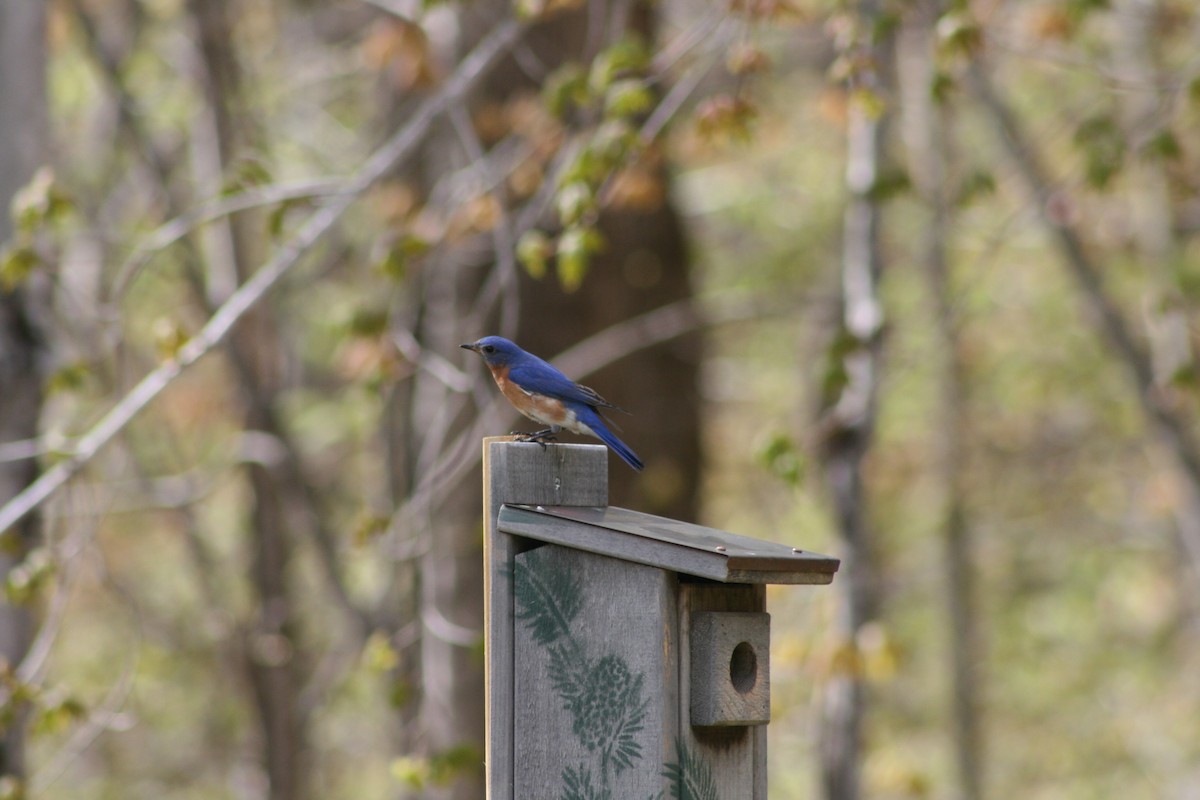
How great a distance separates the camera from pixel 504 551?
2.89 m

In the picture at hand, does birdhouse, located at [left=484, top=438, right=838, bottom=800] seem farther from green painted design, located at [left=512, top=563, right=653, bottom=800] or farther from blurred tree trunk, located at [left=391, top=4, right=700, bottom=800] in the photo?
blurred tree trunk, located at [left=391, top=4, right=700, bottom=800]

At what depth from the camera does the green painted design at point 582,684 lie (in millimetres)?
2758

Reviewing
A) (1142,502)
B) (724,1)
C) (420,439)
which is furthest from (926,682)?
(724,1)

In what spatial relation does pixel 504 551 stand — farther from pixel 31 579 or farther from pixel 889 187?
pixel 889 187

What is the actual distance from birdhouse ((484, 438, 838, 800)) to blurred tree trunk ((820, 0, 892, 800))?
2023 millimetres

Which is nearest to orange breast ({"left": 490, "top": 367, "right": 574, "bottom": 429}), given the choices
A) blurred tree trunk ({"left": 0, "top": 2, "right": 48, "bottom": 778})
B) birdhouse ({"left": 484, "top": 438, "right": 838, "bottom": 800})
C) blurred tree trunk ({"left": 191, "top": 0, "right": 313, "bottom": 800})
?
birdhouse ({"left": 484, "top": 438, "right": 838, "bottom": 800})

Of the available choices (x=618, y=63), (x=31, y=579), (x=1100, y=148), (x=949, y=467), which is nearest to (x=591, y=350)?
(x=618, y=63)

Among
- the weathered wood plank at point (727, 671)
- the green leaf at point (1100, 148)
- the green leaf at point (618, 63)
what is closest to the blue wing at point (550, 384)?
the weathered wood plank at point (727, 671)

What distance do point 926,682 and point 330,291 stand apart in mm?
8533

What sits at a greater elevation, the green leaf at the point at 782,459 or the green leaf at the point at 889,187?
the green leaf at the point at 889,187

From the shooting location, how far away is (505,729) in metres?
2.86

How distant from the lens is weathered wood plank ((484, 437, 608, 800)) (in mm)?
2855

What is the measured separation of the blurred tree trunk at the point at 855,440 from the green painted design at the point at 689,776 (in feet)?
7.10

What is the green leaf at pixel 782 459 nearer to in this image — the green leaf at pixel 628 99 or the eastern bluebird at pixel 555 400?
the green leaf at pixel 628 99
